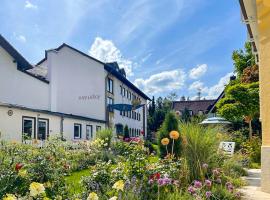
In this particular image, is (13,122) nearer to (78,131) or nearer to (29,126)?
(29,126)

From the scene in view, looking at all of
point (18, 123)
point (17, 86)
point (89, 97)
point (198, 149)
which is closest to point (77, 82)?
point (89, 97)

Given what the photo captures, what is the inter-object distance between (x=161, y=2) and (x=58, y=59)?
1936 cm

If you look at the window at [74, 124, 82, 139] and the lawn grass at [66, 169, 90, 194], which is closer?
the lawn grass at [66, 169, 90, 194]

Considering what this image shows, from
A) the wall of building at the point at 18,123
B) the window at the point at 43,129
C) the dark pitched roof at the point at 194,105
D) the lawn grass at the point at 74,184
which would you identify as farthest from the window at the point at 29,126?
the dark pitched roof at the point at 194,105

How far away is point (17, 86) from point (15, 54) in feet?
6.88

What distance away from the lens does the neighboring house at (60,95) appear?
1665cm

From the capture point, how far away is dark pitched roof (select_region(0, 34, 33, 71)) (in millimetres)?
17641

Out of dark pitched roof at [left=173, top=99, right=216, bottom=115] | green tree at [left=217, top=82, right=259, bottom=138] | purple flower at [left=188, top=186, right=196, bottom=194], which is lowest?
purple flower at [left=188, top=186, right=196, bottom=194]

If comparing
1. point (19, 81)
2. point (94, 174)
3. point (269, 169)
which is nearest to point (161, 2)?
point (269, 169)

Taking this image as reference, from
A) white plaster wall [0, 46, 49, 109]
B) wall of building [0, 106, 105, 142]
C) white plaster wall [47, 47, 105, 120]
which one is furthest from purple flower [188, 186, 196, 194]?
white plaster wall [47, 47, 105, 120]

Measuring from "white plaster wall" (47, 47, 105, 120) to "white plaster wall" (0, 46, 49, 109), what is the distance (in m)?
4.99

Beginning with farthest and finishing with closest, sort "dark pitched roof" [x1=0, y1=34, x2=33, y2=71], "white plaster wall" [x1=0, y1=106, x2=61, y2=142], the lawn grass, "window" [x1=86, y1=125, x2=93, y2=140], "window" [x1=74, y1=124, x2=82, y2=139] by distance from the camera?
"window" [x1=86, y1=125, x2=93, y2=140] < "window" [x1=74, y1=124, x2=82, y2=139] < "dark pitched roof" [x1=0, y1=34, x2=33, y2=71] < "white plaster wall" [x1=0, y1=106, x2=61, y2=142] < the lawn grass

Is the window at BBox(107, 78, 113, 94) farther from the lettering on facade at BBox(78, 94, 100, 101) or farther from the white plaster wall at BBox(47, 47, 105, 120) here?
the lettering on facade at BBox(78, 94, 100, 101)

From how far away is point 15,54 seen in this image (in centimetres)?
1825
